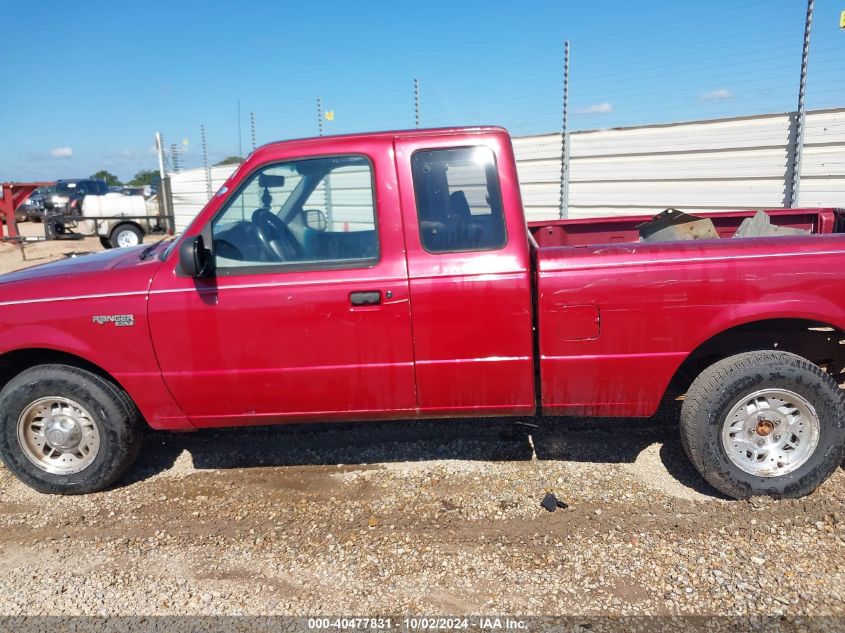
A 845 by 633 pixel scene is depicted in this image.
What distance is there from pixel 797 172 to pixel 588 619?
21.4 ft

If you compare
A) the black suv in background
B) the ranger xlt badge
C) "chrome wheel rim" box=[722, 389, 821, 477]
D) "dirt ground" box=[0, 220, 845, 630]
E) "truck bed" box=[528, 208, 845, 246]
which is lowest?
"dirt ground" box=[0, 220, 845, 630]

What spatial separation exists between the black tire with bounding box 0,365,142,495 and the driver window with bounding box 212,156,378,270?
42.2 inches

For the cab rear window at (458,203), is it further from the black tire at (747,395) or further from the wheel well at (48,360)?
the wheel well at (48,360)

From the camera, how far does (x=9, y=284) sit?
375 cm

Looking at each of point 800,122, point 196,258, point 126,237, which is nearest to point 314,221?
point 196,258

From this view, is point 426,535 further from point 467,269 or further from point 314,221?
point 314,221

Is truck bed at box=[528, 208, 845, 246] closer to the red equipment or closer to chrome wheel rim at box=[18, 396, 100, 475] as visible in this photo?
chrome wheel rim at box=[18, 396, 100, 475]

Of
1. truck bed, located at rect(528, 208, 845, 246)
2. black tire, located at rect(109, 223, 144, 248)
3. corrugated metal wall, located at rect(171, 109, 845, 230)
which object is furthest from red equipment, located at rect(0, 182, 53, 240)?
truck bed, located at rect(528, 208, 845, 246)

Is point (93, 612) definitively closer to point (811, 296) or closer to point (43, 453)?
point (43, 453)

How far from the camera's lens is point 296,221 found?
12.1 feet

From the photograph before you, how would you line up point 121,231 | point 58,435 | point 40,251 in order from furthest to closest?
point 40,251 → point 121,231 → point 58,435

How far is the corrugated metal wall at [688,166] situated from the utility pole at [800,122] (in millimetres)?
62

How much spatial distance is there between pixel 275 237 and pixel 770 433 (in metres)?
2.94

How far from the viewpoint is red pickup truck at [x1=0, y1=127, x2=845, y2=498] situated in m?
3.37
